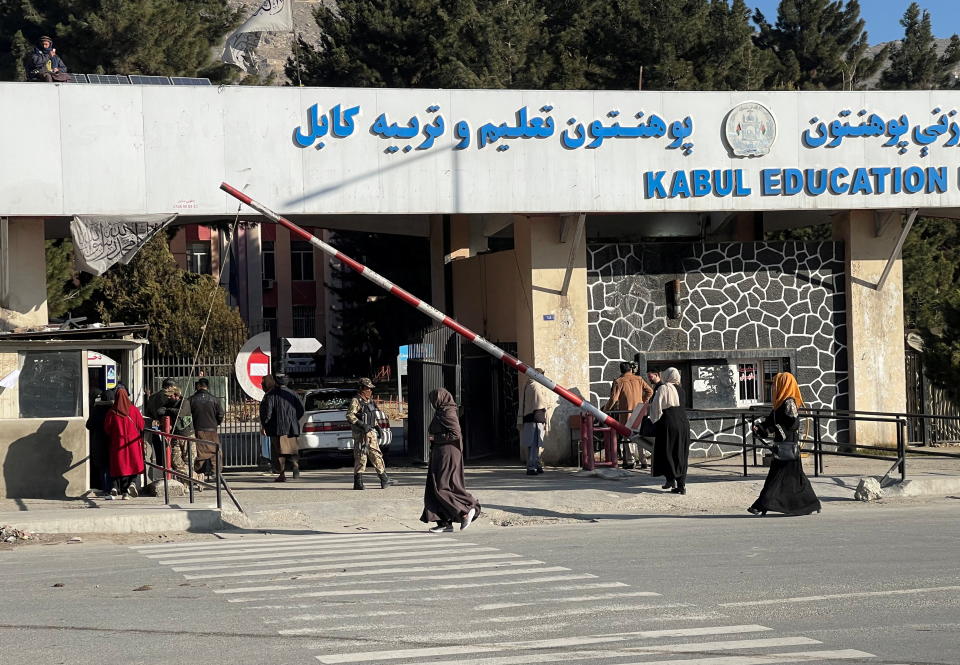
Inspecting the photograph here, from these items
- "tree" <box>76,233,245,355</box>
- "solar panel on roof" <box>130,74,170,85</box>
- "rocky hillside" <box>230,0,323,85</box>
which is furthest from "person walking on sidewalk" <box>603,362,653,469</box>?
"rocky hillside" <box>230,0,323,85</box>

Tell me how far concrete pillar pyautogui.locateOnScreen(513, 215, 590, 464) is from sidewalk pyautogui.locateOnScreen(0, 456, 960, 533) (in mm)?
1700

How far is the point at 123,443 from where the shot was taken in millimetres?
16266

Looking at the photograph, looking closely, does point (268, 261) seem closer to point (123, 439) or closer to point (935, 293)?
point (935, 293)

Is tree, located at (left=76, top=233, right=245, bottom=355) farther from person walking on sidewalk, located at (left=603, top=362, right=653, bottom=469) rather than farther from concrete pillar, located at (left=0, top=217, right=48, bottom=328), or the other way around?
person walking on sidewalk, located at (left=603, top=362, right=653, bottom=469)

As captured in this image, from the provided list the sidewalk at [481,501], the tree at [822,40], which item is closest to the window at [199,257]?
the tree at [822,40]

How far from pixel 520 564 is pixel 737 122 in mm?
11886

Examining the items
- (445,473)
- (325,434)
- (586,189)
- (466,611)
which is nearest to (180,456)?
(325,434)

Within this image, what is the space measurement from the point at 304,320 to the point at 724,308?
4863 cm

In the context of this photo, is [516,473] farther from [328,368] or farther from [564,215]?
[328,368]

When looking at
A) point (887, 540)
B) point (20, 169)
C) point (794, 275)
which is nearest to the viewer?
point (887, 540)

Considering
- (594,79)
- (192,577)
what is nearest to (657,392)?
(192,577)

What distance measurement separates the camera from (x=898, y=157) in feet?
69.6

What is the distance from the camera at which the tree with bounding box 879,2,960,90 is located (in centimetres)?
6044

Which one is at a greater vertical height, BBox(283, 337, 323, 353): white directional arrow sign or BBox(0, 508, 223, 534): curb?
BBox(283, 337, 323, 353): white directional arrow sign
